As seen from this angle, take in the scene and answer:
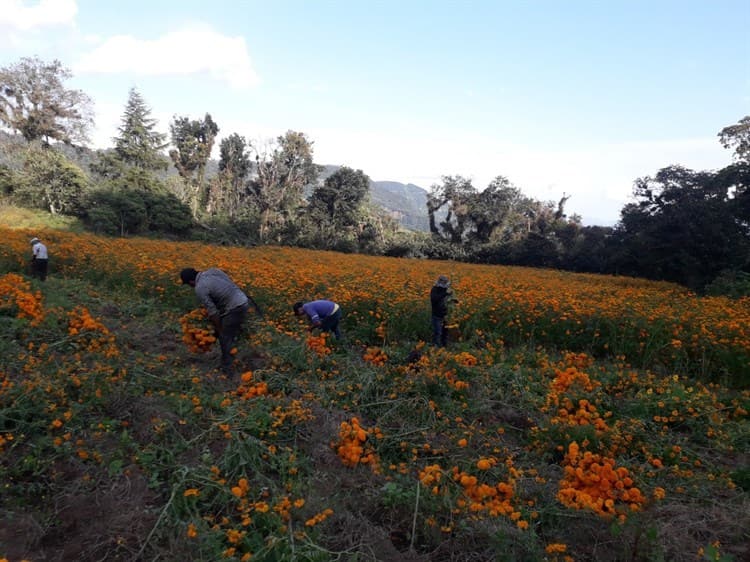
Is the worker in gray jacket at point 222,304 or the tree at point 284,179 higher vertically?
the tree at point 284,179

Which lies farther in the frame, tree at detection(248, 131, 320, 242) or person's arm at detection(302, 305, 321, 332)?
tree at detection(248, 131, 320, 242)

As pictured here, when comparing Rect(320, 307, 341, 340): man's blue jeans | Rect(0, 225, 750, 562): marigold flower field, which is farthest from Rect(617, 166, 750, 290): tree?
Rect(320, 307, 341, 340): man's blue jeans

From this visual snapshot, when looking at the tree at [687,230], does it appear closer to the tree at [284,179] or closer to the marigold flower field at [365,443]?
the marigold flower field at [365,443]

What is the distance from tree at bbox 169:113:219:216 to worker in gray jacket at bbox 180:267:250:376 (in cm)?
3653

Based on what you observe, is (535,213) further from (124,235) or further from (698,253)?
(124,235)

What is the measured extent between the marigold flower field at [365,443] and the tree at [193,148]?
1401 inches

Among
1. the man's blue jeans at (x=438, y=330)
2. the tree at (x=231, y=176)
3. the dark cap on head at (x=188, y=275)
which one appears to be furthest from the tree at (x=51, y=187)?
the man's blue jeans at (x=438, y=330)

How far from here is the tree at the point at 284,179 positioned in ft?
117

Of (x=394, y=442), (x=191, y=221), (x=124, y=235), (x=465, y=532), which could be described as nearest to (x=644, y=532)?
(x=465, y=532)

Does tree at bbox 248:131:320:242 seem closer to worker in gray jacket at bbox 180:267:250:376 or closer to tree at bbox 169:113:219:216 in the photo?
tree at bbox 169:113:219:216

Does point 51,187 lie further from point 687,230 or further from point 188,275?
point 687,230

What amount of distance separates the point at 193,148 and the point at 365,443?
4131 centimetres

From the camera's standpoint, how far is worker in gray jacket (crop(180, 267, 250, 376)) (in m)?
5.38

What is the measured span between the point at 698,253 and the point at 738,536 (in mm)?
18034
